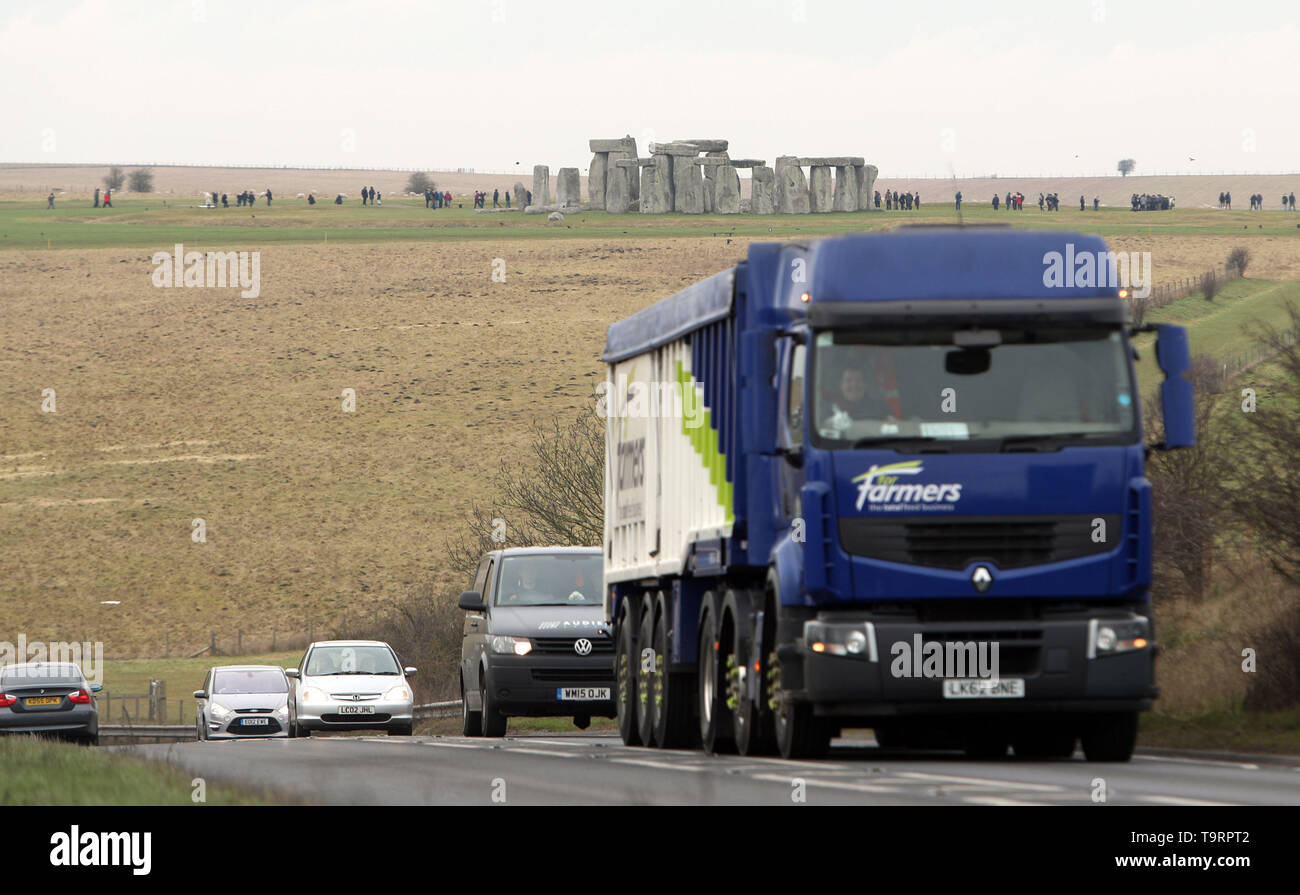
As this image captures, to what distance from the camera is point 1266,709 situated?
66.7 ft

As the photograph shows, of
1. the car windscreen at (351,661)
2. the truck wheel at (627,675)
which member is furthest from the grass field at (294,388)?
the truck wheel at (627,675)

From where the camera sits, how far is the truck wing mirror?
15.4 meters

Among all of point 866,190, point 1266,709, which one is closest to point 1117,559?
point 1266,709

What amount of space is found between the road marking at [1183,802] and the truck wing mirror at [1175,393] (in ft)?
12.0

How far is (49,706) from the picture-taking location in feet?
113

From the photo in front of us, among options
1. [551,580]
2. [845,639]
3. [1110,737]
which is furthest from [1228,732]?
[551,580]

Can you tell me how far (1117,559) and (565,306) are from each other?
85381mm

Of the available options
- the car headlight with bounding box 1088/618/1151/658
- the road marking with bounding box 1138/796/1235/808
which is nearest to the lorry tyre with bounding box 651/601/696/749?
the car headlight with bounding box 1088/618/1151/658

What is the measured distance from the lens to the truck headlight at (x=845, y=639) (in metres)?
15.2

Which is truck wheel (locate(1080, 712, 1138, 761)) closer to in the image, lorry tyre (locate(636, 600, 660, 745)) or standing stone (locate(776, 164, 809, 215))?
lorry tyre (locate(636, 600, 660, 745))

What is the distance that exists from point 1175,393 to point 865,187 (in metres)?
136

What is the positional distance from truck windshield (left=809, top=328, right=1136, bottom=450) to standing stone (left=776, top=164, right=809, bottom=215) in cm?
12980

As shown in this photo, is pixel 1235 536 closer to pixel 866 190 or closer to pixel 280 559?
pixel 280 559

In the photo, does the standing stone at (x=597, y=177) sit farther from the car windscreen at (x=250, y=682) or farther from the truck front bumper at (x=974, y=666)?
the truck front bumper at (x=974, y=666)
